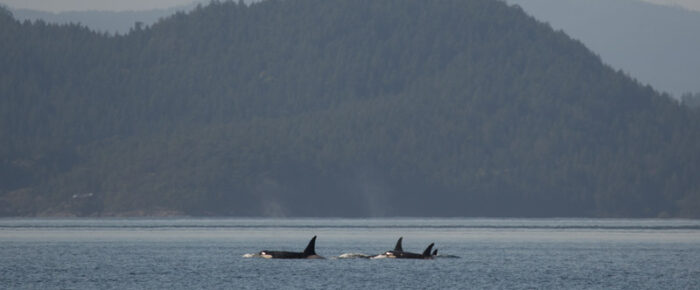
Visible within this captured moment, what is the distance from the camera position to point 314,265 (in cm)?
13212

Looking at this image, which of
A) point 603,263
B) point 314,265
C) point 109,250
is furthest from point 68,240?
point 603,263

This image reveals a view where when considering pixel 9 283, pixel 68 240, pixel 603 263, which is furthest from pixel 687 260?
pixel 68 240

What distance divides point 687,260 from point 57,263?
5712 centimetres

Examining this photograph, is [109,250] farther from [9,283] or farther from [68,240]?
[9,283]

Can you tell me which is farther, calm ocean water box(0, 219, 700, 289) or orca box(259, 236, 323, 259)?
orca box(259, 236, 323, 259)

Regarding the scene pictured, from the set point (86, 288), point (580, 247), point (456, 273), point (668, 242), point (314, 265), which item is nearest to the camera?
point (86, 288)

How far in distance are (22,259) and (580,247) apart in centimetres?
6705

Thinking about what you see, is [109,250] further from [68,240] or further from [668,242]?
[668,242]

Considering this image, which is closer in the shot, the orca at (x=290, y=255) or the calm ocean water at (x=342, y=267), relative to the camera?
the calm ocean water at (x=342, y=267)

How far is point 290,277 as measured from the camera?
4550 inches

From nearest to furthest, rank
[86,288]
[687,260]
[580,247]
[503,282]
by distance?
1. [86,288]
2. [503,282]
3. [687,260]
4. [580,247]

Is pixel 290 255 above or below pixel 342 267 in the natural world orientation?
above

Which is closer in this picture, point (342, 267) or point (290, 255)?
point (342, 267)

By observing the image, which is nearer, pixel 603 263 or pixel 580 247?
pixel 603 263
